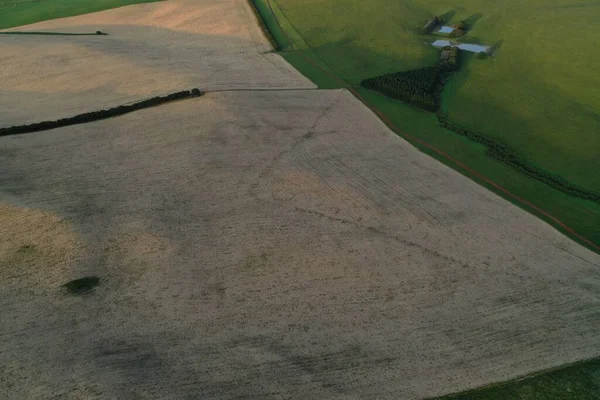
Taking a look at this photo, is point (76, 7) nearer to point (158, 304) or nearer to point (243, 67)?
point (243, 67)

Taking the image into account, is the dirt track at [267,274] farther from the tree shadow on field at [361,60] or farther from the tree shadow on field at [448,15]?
the tree shadow on field at [448,15]

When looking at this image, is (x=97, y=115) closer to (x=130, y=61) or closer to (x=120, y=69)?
(x=120, y=69)

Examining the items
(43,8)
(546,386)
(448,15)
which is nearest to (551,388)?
(546,386)

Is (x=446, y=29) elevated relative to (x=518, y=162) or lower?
elevated

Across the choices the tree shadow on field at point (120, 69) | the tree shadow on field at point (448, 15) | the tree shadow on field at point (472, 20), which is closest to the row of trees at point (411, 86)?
the tree shadow on field at point (120, 69)

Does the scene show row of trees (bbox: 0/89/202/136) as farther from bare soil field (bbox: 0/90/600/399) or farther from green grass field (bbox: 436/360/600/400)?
green grass field (bbox: 436/360/600/400)

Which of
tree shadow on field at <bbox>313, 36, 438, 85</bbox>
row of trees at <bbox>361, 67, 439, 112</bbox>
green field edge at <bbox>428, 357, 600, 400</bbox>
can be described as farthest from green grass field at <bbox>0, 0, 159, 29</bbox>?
green field edge at <bbox>428, 357, 600, 400</bbox>

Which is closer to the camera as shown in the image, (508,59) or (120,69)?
(120,69)
